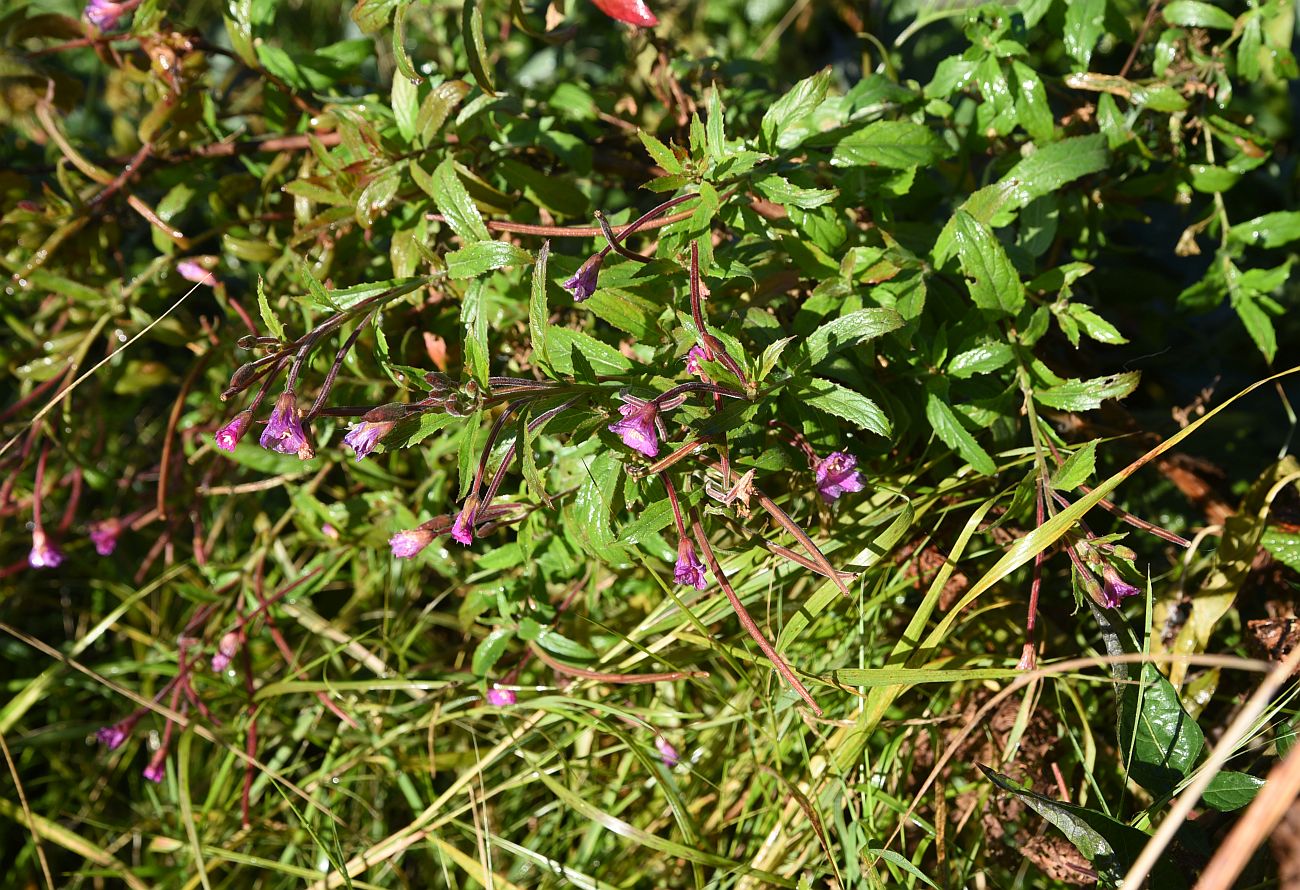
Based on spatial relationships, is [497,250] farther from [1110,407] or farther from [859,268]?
[1110,407]

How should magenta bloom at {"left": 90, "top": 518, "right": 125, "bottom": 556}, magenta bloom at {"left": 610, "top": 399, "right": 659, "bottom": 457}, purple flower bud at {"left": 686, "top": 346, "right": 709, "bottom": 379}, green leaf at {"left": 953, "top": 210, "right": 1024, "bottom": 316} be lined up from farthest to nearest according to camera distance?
magenta bloom at {"left": 90, "top": 518, "right": 125, "bottom": 556} < green leaf at {"left": 953, "top": 210, "right": 1024, "bottom": 316} < purple flower bud at {"left": 686, "top": 346, "right": 709, "bottom": 379} < magenta bloom at {"left": 610, "top": 399, "right": 659, "bottom": 457}

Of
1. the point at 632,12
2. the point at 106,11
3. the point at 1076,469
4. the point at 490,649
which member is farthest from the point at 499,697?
the point at 106,11

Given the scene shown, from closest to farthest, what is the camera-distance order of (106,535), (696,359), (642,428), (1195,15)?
(642,428) < (696,359) < (1195,15) < (106,535)

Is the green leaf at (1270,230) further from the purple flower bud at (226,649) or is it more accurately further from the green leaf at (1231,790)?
the purple flower bud at (226,649)

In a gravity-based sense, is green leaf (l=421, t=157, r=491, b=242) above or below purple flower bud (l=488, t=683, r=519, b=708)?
above

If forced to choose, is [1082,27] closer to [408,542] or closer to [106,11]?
[408,542]

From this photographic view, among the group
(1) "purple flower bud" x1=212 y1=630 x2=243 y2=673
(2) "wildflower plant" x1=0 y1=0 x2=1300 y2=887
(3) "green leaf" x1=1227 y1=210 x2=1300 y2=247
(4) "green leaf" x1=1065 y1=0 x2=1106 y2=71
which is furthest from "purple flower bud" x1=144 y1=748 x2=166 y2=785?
(3) "green leaf" x1=1227 y1=210 x2=1300 y2=247

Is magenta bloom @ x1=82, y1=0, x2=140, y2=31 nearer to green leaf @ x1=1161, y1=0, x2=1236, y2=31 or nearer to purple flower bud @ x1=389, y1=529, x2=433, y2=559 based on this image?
purple flower bud @ x1=389, y1=529, x2=433, y2=559

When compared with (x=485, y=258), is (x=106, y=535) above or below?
below
